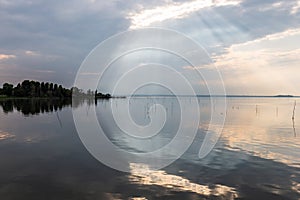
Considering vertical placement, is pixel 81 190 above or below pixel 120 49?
below

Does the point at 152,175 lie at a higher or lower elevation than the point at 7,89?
lower

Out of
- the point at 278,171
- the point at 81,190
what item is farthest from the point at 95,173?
the point at 278,171

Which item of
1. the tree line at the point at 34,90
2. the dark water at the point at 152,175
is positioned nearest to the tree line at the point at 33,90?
the tree line at the point at 34,90

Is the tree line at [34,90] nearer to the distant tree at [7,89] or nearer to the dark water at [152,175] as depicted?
the distant tree at [7,89]

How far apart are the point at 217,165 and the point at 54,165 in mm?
11658

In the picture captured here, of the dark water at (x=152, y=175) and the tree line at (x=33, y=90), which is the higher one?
the tree line at (x=33, y=90)

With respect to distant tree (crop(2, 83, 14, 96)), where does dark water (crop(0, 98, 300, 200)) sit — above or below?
below

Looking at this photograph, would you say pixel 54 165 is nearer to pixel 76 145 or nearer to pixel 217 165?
pixel 76 145

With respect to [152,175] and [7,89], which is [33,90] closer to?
[7,89]

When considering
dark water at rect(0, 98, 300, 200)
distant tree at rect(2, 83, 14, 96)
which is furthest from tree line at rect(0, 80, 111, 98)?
dark water at rect(0, 98, 300, 200)

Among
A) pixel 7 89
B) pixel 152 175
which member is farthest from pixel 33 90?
pixel 152 175

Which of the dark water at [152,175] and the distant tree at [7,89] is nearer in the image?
the dark water at [152,175]

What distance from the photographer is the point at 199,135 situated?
31.3m

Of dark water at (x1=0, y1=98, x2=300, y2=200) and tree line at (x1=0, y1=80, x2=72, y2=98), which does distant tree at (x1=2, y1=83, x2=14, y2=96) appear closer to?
tree line at (x1=0, y1=80, x2=72, y2=98)
